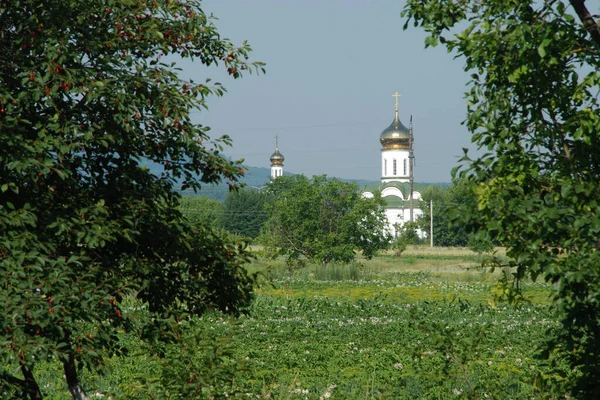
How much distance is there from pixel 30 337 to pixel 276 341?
10922mm

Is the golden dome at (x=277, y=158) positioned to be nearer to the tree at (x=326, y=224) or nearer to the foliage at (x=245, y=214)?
the foliage at (x=245, y=214)

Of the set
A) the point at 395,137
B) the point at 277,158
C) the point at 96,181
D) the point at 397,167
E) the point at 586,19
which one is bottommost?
the point at 96,181

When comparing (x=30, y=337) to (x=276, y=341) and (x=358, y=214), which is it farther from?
(x=358, y=214)

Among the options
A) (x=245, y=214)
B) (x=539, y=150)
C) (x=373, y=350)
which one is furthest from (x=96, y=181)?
(x=245, y=214)

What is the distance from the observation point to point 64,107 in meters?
5.51

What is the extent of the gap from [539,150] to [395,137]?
107 meters

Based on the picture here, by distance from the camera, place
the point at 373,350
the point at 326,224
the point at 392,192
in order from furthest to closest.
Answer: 1. the point at 392,192
2. the point at 326,224
3. the point at 373,350

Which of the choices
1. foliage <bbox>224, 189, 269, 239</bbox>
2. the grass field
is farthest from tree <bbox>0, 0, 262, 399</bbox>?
foliage <bbox>224, 189, 269, 239</bbox>

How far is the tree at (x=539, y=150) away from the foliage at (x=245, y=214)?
109 metres

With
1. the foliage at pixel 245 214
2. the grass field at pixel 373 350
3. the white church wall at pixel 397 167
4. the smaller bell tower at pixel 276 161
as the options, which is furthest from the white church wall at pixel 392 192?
the grass field at pixel 373 350

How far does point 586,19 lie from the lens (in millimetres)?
4918

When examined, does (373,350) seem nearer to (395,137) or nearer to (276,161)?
(395,137)

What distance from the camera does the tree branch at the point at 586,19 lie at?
486 cm

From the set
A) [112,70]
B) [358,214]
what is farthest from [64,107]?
[358,214]
